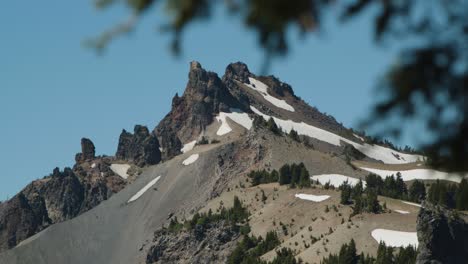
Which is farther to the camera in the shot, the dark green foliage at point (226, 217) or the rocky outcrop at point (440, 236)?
the dark green foliage at point (226, 217)

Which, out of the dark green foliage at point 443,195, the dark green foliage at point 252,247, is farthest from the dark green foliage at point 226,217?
the dark green foliage at point 443,195

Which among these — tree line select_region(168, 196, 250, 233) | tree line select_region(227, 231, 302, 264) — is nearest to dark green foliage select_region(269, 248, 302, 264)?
tree line select_region(227, 231, 302, 264)

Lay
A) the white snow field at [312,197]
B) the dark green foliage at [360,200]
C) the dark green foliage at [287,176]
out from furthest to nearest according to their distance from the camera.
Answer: the dark green foliage at [287,176], the white snow field at [312,197], the dark green foliage at [360,200]

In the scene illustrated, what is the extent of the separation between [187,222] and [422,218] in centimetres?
6114

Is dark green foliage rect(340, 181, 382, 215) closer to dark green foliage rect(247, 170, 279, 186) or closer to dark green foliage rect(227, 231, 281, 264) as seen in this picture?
dark green foliage rect(227, 231, 281, 264)

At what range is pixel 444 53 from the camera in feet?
41.2

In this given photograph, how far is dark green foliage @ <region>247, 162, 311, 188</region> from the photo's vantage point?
184 meters

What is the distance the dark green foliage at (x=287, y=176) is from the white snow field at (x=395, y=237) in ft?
107

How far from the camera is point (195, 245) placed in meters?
179

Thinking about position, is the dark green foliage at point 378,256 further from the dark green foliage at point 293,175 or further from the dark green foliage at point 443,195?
the dark green foliage at point 293,175

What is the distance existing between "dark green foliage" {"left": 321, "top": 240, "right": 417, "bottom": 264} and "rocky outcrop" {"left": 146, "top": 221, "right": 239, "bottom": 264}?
107 ft

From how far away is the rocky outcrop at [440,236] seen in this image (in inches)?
5157

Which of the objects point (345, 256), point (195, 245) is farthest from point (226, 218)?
point (345, 256)

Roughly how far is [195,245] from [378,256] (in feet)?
172
